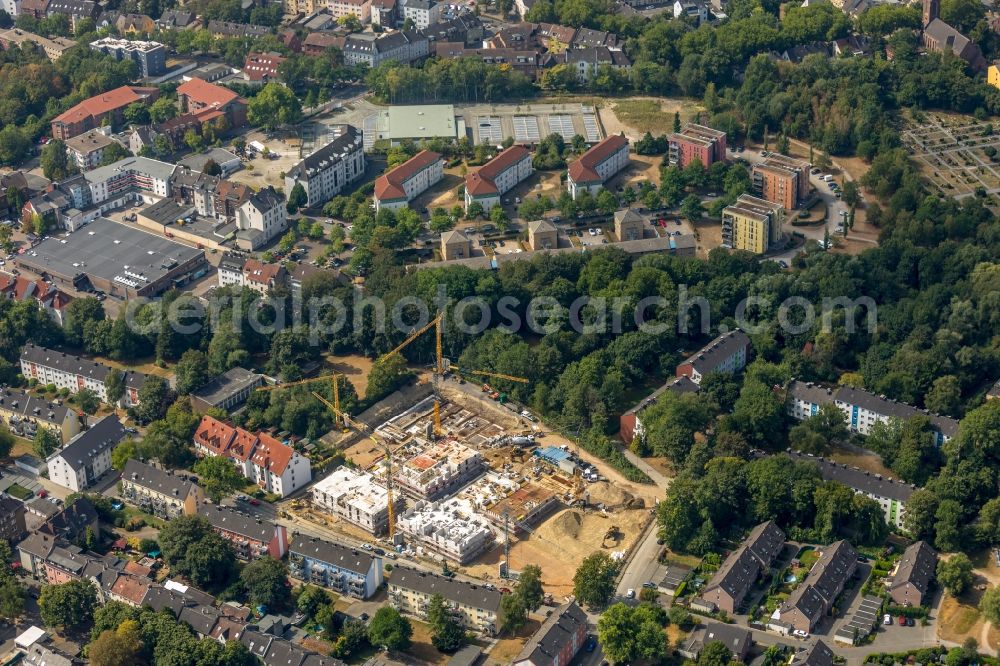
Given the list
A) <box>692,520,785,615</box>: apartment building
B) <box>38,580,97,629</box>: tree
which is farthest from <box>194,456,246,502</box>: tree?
<box>692,520,785,615</box>: apartment building

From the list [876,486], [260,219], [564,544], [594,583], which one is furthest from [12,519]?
[876,486]

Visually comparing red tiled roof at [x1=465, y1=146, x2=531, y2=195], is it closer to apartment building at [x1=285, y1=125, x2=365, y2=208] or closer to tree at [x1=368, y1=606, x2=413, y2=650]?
apartment building at [x1=285, y1=125, x2=365, y2=208]

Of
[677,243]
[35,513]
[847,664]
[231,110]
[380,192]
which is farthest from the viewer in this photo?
[231,110]

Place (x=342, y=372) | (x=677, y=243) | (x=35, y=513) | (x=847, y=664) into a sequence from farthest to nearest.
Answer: (x=677, y=243) → (x=342, y=372) → (x=35, y=513) → (x=847, y=664)

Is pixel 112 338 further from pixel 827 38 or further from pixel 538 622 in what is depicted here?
pixel 827 38

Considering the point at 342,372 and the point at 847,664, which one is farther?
the point at 342,372

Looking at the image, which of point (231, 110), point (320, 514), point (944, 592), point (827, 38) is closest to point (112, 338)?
point (320, 514)
